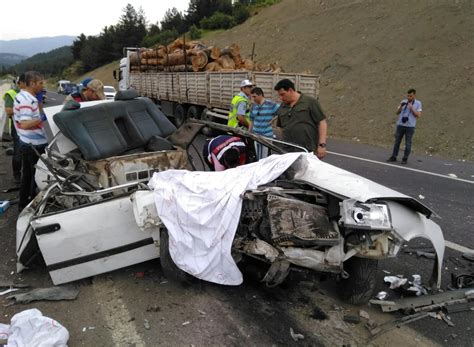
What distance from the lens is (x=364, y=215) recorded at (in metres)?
2.54

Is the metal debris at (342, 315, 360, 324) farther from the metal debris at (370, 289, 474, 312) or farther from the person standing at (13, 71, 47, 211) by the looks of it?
the person standing at (13, 71, 47, 211)

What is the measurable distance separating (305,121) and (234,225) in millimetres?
2340

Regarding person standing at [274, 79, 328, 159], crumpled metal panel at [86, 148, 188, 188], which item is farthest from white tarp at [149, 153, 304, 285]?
person standing at [274, 79, 328, 159]

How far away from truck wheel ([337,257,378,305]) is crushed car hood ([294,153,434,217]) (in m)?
0.50

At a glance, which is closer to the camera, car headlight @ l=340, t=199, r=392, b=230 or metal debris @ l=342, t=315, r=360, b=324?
car headlight @ l=340, t=199, r=392, b=230

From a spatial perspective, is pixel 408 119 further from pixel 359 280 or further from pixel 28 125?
pixel 28 125

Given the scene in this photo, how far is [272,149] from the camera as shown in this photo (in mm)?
3701

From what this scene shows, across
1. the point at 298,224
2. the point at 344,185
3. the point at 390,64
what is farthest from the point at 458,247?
the point at 390,64

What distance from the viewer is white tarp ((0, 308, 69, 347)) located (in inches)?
91.4

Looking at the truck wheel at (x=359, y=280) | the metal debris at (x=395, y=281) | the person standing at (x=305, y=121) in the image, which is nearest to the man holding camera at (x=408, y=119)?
the person standing at (x=305, y=121)

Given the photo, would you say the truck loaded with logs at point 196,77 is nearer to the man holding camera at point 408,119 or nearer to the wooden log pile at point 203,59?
the wooden log pile at point 203,59

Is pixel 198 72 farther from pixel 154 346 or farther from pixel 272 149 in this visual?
pixel 154 346

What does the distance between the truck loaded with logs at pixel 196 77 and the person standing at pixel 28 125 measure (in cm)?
379

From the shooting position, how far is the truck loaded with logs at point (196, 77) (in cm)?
1029
